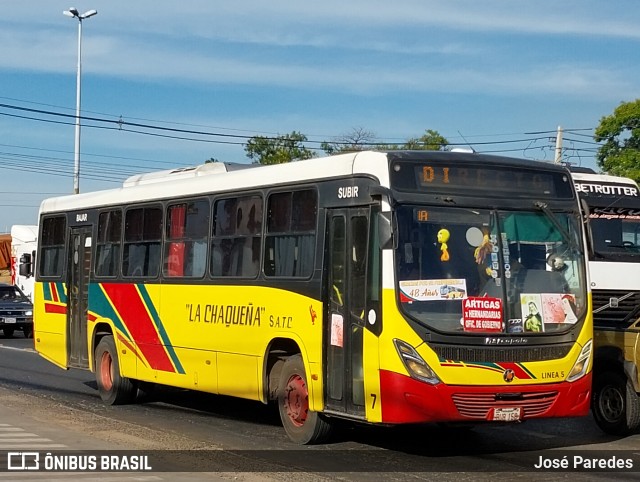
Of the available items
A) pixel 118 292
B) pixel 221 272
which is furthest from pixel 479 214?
pixel 118 292

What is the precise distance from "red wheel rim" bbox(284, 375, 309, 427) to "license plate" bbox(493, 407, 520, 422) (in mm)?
2163

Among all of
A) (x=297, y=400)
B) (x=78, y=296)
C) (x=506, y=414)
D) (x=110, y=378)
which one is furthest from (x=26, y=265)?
(x=506, y=414)

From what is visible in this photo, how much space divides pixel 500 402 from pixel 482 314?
87cm

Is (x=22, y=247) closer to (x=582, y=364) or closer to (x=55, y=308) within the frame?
(x=55, y=308)

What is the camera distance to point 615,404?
531 inches

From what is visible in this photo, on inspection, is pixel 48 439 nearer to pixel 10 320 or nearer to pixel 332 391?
pixel 332 391

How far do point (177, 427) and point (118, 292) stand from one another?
3162 millimetres

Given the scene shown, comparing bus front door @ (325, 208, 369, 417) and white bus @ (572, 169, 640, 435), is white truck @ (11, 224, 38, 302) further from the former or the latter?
bus front door @ (325, 208, 369, 417)

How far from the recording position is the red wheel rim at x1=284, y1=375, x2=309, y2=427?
1231 cm

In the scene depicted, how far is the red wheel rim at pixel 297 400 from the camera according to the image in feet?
40.4

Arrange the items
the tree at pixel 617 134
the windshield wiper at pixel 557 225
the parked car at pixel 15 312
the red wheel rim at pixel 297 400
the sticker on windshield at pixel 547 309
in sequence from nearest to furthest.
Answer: the sticker on windshield at pixel 547 309
the windshield wiper at pixel 557 225
the red wheel rim at pixel 297 400
the parked car at pixel 15 312
the tree at pixel 617 134

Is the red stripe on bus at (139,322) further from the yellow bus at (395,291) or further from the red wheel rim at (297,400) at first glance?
the red wheel rim at (297,400)

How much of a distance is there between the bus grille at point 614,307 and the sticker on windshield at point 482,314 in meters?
3.94

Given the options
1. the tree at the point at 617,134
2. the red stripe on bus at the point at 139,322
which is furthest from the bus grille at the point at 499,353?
the tree at the point at 617,134
